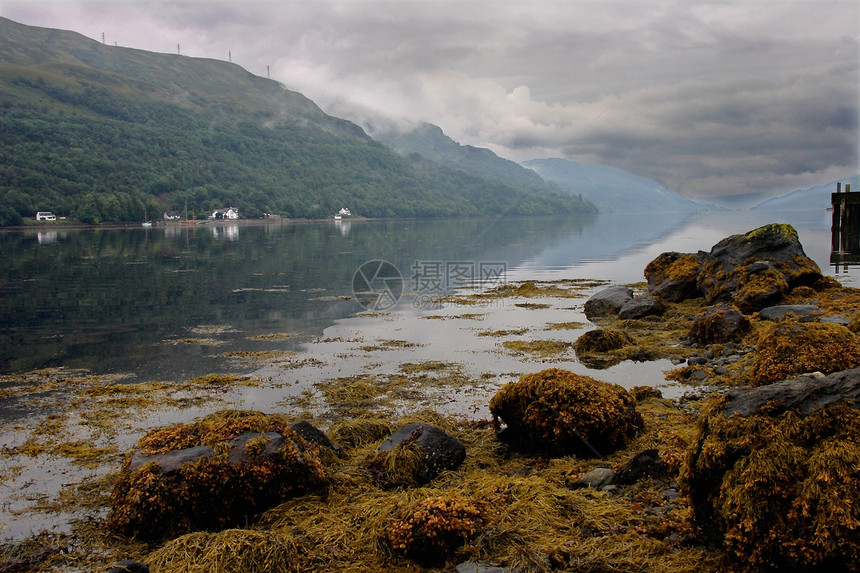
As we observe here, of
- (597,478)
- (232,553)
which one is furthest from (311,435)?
(597,478)

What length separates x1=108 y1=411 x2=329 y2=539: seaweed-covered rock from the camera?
21.1 ft

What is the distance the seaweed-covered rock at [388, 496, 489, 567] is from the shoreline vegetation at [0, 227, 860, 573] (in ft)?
0.05

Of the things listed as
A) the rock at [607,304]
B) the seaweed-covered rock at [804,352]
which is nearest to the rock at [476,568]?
the seaweed-covered rock at [804,352]

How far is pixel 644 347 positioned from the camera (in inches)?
593

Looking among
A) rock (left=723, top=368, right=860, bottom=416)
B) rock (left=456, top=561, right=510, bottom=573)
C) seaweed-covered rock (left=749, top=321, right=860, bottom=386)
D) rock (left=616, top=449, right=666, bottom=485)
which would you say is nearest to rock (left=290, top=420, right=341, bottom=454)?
rock (left=456, top=561, right=510, bottom=573)

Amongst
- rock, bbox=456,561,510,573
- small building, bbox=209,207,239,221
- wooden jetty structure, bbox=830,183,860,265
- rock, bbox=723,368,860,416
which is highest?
small building, bbox=209,207,239,221

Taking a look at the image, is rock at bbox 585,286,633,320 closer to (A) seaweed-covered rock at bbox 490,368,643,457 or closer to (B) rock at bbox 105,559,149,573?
(A) seaweed-covered rock at bbox 490,368,643,457

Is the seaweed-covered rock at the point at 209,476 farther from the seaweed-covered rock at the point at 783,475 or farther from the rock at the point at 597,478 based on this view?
the seaweed-covered rock at the point at 783,475

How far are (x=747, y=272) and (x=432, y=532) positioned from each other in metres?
17.2

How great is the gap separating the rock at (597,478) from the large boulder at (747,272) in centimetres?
1304

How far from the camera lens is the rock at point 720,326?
47.5 feet

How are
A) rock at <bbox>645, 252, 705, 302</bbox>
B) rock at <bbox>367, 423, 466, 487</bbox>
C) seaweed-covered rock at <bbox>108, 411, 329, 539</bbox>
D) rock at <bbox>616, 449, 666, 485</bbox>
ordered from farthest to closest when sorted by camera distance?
rock at <bbox>645, 252, 705, 302</bbox>, rock at <bbox>367, 423, 466, 487</bbox>, rock at <bbox>616, 449, 666, 485</bbox>, seaweed-covered rock at <bbox>108, 411, 329, 539</bbox>

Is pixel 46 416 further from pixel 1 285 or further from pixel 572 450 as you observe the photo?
pixel 1 285

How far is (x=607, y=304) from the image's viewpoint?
2114 cm
